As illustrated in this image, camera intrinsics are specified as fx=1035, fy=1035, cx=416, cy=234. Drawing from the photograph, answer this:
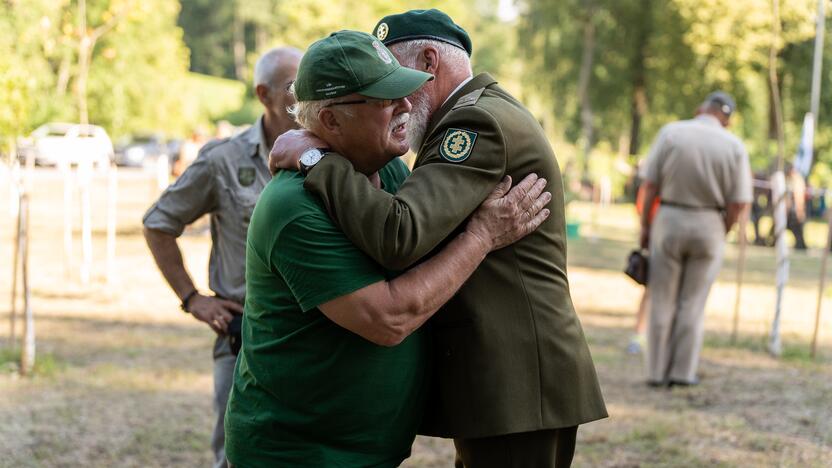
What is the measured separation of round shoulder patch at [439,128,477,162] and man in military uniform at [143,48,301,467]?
171 centimetres

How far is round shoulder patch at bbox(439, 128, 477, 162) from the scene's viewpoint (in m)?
2.61

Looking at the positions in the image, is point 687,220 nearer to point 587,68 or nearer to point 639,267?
point 639,267

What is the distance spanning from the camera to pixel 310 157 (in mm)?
2533

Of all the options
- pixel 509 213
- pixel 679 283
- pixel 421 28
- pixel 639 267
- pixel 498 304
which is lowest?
pixel 679 283

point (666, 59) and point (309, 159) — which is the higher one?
point (309, 159)

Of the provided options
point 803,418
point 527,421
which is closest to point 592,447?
point 803,418

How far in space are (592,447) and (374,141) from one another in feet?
14.8

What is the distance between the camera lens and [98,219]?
22.9m

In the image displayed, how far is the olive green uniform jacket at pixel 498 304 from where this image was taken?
2613 mm

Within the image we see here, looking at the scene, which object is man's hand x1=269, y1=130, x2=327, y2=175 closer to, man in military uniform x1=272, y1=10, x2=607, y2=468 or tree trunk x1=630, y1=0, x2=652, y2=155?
man in military uniform x1=272, y1=10, x2=607, y2=468

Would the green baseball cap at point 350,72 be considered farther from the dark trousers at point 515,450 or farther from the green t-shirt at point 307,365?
the dark trousers at point 515,450

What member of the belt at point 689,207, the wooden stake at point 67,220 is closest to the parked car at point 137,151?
the wooden stake at point 67,220

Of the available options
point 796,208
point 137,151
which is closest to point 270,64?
point 796,208

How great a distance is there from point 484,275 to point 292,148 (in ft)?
2.00
